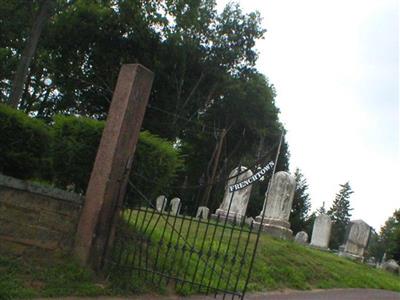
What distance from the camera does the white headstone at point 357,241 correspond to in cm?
2081

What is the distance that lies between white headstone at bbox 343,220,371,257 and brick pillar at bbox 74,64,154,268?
16216 mm

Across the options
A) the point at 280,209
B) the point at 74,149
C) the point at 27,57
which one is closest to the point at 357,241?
the point at 280,209

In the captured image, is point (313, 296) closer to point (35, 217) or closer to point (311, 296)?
point (311, 296)

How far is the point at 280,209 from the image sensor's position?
683 inches

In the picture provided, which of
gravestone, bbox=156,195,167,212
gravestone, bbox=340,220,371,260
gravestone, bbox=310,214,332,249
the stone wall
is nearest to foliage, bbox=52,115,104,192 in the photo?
the stone wall

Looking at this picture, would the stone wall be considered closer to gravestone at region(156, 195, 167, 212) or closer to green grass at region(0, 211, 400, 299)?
green grass at region(0, 211, 400, 299)

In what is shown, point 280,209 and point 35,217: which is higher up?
point 280,209

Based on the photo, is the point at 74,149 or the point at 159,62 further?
the point at 159,62

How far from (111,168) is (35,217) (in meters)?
1.19

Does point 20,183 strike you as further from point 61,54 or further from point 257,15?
point 257,15

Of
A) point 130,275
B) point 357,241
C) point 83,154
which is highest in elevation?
point 83,154

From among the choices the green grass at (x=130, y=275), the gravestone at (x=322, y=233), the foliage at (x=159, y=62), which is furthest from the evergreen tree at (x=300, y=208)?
the green grass at (x=130, y=275)

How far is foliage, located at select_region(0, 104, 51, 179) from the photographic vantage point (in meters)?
6.18

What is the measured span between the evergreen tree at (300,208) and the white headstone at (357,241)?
17223 mm
